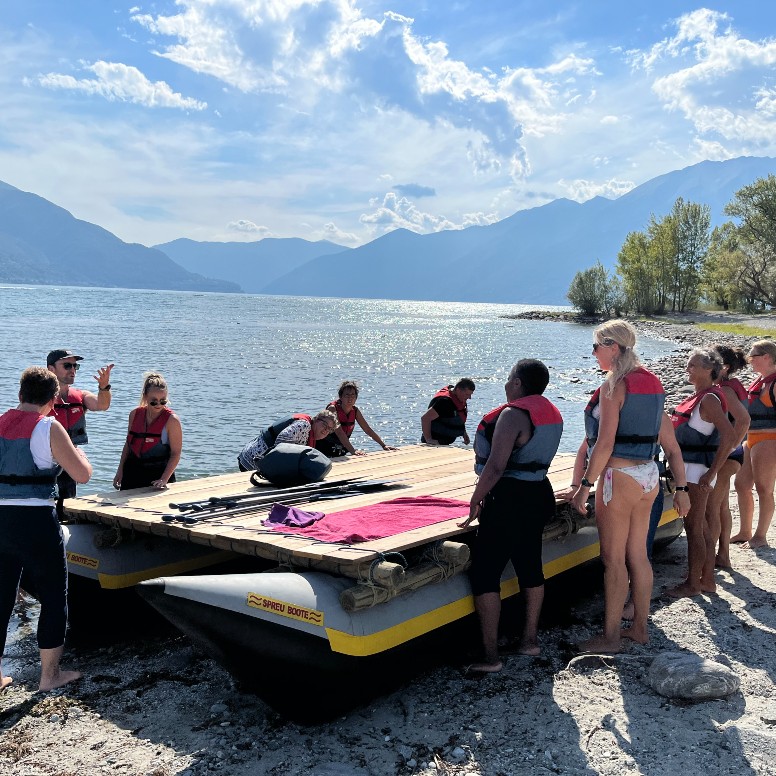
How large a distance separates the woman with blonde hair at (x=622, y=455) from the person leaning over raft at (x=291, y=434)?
330cm

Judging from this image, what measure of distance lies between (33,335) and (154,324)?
803 inches

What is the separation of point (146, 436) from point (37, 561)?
226 centimetres

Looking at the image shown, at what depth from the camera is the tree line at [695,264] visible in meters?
66.9

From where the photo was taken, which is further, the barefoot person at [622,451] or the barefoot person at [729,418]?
the barefoot person at [729,418]

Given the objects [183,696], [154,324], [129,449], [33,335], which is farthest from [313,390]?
[154,324]

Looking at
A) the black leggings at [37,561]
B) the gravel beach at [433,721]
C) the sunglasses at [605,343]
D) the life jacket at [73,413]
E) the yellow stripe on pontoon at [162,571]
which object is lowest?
the gravel beach at [433,721]

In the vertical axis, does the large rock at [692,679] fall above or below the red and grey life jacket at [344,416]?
below

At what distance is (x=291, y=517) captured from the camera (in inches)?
218

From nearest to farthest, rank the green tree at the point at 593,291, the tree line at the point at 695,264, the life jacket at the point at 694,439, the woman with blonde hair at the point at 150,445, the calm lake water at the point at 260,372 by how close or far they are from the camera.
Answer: the life jacket at the point at 694,439
the woman with blonde hair at the point at 150,445
the calm lake water at the point at 260,372
the tree line at the point at 695,264
the green tree at the point at 593,291

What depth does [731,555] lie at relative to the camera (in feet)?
25.6

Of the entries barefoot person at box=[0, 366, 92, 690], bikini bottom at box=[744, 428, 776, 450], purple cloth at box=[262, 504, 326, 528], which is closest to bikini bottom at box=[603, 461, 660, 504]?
purple cloth at box=[262, 504, 326, 528]

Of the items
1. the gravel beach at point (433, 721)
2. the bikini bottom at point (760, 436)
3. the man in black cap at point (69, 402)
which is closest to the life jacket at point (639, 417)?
the gravel beach at point (433, 721)

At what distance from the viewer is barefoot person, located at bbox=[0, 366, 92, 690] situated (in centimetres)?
473

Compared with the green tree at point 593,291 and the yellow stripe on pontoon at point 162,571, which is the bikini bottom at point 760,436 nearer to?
the yellow stripe on pontoon at point 162,571
